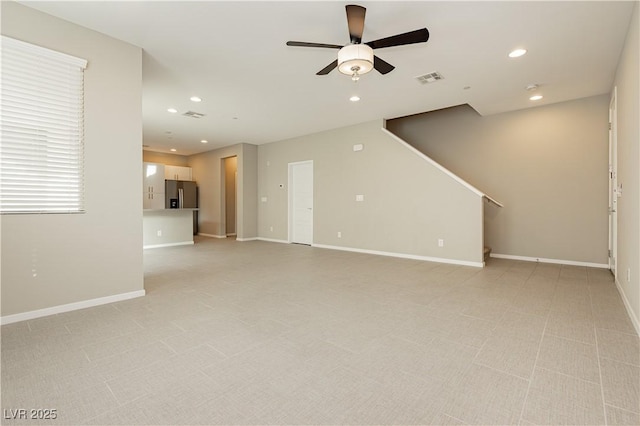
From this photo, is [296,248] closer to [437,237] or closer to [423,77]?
[437,237]

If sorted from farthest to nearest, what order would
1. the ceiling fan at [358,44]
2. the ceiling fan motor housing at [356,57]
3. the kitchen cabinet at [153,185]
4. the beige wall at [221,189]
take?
the kitchen cabinet at [153,185] < the beige wall at [221,189] < the ceiling fan motor housing at [356,57] < the ceiling fan at [358,44]

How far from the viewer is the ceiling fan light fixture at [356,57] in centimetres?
262

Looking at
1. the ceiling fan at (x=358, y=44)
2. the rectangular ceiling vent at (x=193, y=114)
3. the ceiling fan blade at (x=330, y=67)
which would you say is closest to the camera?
the ceiling fan at (x=358, y=44)

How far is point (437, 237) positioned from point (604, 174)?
2.78 metres

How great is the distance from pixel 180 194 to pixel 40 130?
7.20 m

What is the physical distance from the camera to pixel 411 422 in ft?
4.48

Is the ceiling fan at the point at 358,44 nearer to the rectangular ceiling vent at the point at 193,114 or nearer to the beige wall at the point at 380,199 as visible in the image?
the beige wall at the point at 380,199

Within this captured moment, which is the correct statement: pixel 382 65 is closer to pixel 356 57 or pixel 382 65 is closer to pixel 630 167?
pixel 356 57

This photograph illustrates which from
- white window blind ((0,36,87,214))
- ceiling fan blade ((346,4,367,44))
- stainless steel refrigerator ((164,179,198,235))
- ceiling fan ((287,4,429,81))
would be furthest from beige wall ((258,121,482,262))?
white window blind ((0,36,87,214))

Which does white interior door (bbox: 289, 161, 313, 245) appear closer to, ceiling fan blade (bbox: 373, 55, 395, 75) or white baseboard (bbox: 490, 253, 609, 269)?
white baseboard (bbox: 490, 253, 609, 269)

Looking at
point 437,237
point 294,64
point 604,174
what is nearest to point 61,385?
point 294,64

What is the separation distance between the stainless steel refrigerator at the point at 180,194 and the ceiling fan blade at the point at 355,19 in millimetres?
8489

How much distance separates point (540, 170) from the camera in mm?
5301

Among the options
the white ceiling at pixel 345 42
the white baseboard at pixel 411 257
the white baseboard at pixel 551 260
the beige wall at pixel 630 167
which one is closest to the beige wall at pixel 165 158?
the white ceiling at pixel 345 42
